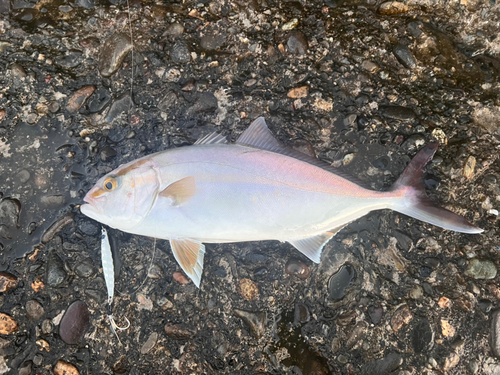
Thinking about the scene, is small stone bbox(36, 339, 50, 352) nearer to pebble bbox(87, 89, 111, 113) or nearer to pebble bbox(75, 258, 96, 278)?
pebble bbox(75, 258, 96, 278)

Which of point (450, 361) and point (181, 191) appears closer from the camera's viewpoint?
point (181, 191)

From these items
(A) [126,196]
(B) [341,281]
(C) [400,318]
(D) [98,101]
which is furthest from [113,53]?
(C) [400,318]

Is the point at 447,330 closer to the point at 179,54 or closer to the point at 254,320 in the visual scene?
the point at 254,320

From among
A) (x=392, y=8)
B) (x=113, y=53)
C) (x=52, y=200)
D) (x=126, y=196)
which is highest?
(x=392, y=8)

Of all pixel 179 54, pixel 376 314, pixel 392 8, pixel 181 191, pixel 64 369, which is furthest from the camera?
pixel 392 8

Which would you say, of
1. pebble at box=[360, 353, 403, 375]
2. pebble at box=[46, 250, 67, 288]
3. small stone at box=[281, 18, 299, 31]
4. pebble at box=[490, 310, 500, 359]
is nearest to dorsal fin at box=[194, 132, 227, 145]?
small stone at box=[281, 18, 299, 31]

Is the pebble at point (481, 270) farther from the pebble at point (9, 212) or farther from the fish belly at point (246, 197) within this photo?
the pebble at point (9, 212)

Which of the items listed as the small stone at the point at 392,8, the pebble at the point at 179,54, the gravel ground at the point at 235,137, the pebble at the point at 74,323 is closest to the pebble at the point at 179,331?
the gravel ground at the point at 235,137
